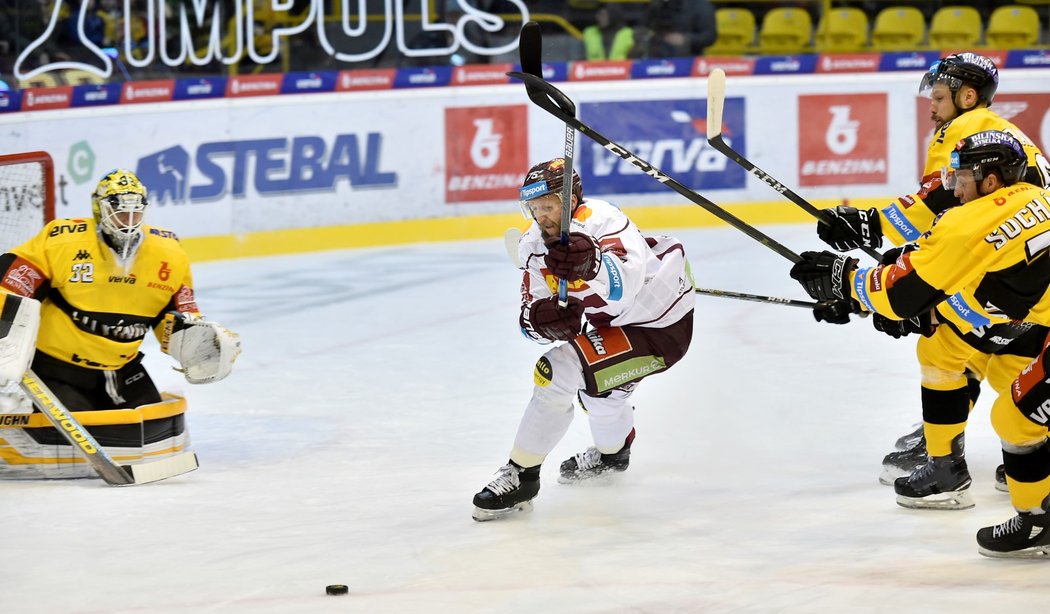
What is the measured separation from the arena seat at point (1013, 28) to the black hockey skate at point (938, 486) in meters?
7.42

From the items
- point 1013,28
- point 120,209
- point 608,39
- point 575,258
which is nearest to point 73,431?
point 120,209

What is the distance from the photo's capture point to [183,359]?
14.3ft

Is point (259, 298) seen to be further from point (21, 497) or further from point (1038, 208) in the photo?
point (1038, 208)

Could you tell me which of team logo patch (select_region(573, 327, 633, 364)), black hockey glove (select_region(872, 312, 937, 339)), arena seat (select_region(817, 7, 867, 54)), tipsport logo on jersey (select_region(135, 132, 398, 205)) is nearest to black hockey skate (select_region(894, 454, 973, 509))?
black hockey glove (select_region(872, 312, 937, 339))

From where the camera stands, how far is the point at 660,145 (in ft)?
31.9

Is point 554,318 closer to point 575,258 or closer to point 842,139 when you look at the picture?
point 575,258

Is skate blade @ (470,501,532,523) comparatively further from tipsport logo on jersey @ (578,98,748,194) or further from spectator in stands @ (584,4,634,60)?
spectator in stands @ (584,4,634,60)

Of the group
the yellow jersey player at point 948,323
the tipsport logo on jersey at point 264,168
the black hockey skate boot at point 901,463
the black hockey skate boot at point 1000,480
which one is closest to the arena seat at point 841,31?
the tipsport logo on jersey at point 264,168

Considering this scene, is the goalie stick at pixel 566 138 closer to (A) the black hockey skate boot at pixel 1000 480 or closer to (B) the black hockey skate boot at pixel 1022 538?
(B) the black hockey skate boot at pixel 1022 538

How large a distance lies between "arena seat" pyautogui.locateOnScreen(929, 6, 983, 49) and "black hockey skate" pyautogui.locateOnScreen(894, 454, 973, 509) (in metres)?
7.36

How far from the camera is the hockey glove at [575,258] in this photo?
3.43 metres

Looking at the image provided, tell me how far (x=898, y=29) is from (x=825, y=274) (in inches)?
300

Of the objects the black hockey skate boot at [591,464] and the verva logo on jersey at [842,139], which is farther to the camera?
the verva logo on jersey at [842,139]

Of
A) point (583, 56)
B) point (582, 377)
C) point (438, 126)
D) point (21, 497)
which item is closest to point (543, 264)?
point (582, 377)
